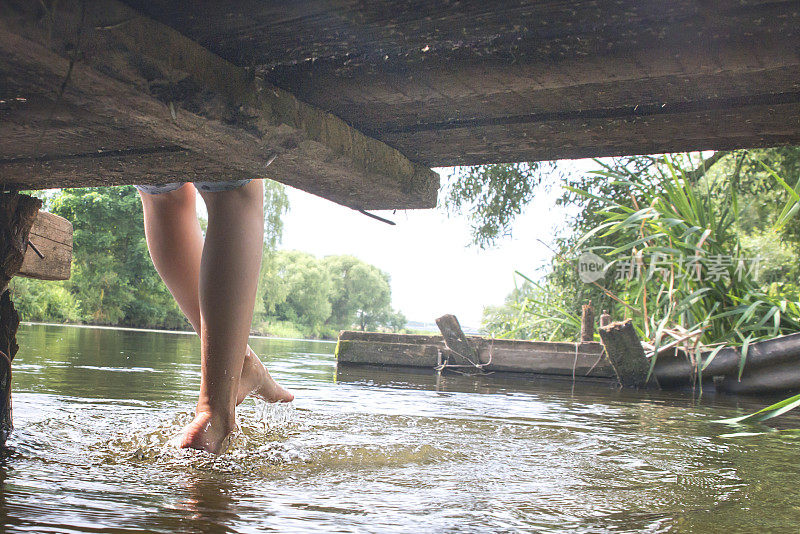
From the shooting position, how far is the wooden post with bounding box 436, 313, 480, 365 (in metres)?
6.16

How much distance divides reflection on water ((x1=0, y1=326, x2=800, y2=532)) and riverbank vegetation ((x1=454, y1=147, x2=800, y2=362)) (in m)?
1.49

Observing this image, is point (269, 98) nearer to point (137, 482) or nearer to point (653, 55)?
point (653, 55)

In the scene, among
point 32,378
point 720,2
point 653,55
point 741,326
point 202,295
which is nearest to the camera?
point 720,2

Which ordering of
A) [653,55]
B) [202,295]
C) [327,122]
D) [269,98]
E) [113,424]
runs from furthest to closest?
[113,424]
[202,295]
[327,122]
[269,98]
[653,55]

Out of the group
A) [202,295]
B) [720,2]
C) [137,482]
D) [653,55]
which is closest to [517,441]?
[202,295]

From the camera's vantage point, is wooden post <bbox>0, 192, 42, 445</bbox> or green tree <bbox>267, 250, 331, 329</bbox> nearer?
wooden post <bbox>0, 192, 42, 445</bbox>

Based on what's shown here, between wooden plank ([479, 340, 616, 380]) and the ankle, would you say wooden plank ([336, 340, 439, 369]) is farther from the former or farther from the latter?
the ankle

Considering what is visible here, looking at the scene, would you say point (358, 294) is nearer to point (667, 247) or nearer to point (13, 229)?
point (667, 247)

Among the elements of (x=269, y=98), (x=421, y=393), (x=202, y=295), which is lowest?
(x=421, y=393)

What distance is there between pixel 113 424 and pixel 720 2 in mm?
1746

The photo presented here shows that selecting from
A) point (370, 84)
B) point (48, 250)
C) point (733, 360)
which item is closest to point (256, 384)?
point (48, 250)

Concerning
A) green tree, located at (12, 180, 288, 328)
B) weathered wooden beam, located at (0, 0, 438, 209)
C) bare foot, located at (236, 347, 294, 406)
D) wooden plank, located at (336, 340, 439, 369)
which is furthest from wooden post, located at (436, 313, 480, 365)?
green tree, located at (12, 180, 288, 328)

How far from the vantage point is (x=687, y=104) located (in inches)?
42.8

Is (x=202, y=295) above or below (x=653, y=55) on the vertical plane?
below
